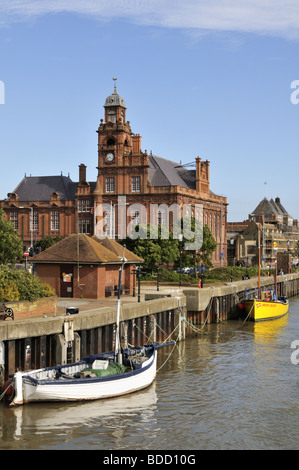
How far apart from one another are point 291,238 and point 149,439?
165 metres

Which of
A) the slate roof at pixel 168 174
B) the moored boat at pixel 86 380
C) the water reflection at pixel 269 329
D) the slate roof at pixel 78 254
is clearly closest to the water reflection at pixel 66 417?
the moored boat at pixel 86 380

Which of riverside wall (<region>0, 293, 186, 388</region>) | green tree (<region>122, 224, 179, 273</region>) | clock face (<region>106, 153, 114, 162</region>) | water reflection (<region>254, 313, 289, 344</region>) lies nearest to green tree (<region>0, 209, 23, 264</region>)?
green tree (<region>122, 224, 179, 273</region>)

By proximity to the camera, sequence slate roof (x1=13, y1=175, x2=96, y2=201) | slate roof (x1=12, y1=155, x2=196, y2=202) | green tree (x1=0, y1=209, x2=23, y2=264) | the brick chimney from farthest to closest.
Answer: slate roof (x1=13, y1=175, x2=96, y2=201), the brick chimney, slate roof (x1=12, y1=155, x2=196, y2=202), green tree (x1=0, y1=209, x2=23, y2=264)

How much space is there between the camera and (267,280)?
86.0 metres

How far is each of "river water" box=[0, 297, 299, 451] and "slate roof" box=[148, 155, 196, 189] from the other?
79.6 metres

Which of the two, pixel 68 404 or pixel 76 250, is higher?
pixel 76 250

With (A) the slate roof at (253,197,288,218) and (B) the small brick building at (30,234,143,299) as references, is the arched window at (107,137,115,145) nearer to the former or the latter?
(B) the small brick building at (30,234,143,299)

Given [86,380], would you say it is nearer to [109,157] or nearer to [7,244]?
[7,244]

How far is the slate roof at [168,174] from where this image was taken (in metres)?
118

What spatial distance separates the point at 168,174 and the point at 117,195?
11381 mm

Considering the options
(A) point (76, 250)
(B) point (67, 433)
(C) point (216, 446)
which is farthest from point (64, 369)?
(A) point (76, 250)

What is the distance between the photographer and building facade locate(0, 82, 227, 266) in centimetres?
11519

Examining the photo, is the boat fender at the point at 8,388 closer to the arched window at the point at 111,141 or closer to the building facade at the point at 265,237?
the arched window at the point at 111,141

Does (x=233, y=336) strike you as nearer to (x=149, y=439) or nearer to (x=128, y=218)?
(x=149, y=439)
